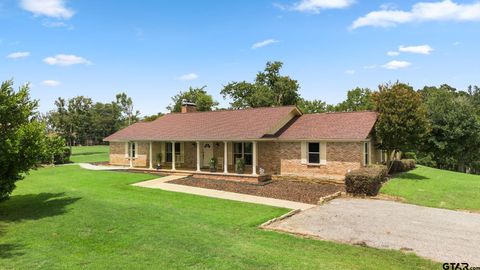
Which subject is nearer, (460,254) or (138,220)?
(460,254)

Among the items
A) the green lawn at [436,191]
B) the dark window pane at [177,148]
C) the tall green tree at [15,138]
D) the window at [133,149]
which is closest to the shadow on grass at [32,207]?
the tall green tree at [15,138]

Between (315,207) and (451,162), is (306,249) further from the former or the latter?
(451,162)

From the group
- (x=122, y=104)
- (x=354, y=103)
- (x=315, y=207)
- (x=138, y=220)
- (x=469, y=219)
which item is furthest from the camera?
(x=122, y=104)

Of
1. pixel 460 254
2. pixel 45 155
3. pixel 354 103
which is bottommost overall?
pixel 460 254

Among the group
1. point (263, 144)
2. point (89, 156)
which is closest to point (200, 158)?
point (263, 144)

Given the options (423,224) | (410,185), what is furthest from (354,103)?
(423,224)

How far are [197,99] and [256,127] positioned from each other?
3729cm

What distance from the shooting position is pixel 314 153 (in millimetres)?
22281

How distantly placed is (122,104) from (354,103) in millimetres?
73811

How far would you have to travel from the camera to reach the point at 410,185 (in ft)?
63.9

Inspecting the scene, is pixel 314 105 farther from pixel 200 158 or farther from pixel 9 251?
pixel 9 251

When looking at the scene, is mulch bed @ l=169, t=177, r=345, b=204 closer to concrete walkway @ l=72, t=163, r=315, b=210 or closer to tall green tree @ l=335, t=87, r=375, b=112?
concrete walkway @ l=72, t=163, r=315, b=210

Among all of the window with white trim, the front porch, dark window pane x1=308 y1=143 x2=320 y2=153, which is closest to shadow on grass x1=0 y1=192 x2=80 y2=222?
the front porch

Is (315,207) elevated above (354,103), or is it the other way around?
(354,103)
